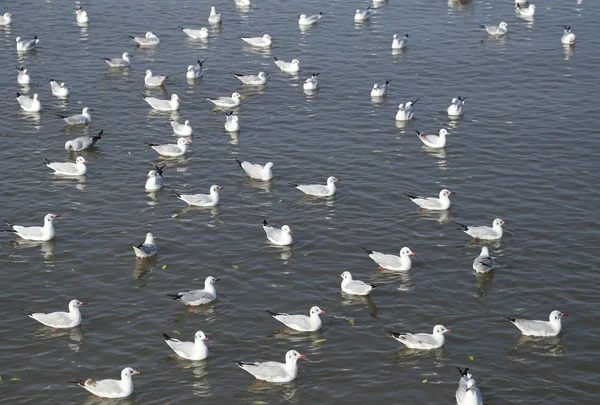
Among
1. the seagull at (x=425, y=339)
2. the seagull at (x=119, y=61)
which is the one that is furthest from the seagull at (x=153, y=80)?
the seagull at (x=425, y=339)

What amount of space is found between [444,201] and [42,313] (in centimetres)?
1463

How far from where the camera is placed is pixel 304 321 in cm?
2686

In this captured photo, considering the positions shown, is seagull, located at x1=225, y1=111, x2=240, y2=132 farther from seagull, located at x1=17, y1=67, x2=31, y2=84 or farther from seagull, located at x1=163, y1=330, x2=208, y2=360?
seagull, located at x1=163, y1=330, x2=208, y2=360

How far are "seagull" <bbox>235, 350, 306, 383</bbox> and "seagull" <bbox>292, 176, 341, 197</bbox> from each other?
37.2ft

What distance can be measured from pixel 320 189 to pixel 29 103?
15932 millimetres

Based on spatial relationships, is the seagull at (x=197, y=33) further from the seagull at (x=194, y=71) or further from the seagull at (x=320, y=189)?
the seagull at (x=320, y=189)

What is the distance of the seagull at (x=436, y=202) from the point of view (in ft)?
112

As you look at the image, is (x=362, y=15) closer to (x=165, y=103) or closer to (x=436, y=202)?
(x=165, y=103)

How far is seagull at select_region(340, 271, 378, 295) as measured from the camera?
2862cm

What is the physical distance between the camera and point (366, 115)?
43125mm

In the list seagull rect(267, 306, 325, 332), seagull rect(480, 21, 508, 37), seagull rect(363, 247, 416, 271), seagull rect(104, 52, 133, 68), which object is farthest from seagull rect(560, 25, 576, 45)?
seagull rect(267, 306, 325, 332)

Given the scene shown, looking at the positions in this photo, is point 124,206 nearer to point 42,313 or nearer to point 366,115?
point 42,313

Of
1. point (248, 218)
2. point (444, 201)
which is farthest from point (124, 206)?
point (444, 201)

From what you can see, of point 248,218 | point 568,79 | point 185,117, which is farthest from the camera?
point 568,79
